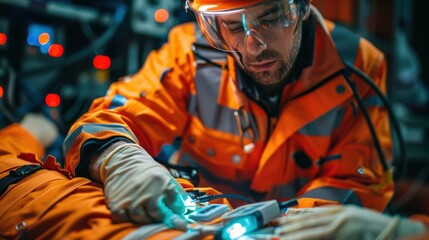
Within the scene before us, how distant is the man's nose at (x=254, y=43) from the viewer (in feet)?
4.09

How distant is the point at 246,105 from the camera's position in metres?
1.49

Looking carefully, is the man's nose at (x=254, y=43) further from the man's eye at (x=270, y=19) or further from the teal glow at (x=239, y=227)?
the teal glow at (x=239, y=227)

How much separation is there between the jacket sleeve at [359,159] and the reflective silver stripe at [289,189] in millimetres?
50

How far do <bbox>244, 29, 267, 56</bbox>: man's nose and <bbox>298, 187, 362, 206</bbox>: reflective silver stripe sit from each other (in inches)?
17.3

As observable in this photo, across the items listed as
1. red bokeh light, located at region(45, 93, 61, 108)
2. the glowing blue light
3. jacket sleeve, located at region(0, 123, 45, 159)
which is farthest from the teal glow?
the glowing blue light

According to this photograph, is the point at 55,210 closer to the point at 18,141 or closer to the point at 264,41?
the point at 264,41

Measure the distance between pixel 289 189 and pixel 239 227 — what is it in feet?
2.17

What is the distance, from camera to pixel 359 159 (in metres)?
1.51

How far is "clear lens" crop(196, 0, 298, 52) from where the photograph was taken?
1.22 m

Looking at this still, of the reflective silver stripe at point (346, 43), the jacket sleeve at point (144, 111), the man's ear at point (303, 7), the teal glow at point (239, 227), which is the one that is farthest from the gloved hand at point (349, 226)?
the reflective silver stripe at point (346, 43)

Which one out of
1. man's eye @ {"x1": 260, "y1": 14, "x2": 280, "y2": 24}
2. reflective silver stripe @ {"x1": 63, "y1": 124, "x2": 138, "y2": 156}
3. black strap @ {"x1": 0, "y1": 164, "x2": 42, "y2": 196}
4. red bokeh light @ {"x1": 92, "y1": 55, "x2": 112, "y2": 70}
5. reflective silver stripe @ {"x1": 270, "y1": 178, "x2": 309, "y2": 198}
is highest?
man's eye @ {"x1": 260, "y1": 14, "x2": 280, "y2": 24}

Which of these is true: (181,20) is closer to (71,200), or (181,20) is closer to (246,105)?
(246,105)

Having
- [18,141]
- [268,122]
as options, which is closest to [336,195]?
[268,122]

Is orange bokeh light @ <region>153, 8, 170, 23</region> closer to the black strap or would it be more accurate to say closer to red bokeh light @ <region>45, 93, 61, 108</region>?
red bokeh light @ <region>45, 93, 61, 108</region>
